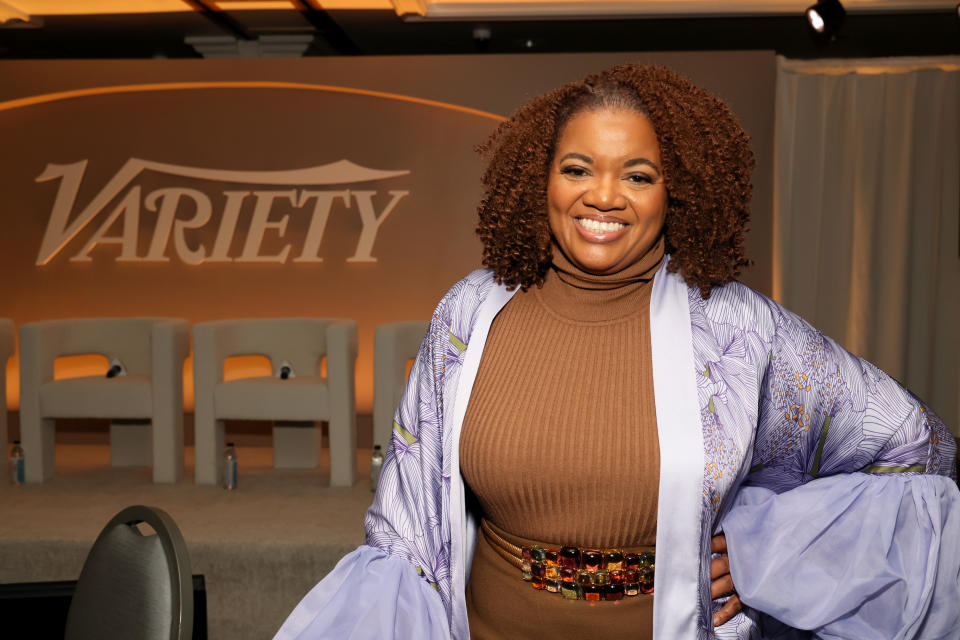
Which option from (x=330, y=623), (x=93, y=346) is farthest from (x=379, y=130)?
(x=330, y=623)

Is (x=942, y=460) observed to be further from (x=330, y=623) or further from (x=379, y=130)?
(x=379, y=130)

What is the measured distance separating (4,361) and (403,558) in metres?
4.16

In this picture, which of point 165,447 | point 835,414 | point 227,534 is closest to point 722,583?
point 835,414

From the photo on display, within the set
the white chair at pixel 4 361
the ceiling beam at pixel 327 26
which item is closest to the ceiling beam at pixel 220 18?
the ceiling beam at pixel 327 26

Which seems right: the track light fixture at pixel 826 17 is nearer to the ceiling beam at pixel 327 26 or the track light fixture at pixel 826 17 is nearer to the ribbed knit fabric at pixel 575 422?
the ceiling beam at pixel 327 26

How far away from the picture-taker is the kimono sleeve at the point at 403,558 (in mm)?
1335

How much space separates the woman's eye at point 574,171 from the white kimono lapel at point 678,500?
13.4 inches

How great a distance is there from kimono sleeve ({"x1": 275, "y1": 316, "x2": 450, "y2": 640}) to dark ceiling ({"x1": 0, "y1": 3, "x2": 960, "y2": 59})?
540 centimetres

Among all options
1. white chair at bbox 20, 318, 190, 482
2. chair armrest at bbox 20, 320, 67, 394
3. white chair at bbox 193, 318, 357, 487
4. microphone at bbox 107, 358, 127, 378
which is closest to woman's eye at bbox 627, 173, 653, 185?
white chair at bbox 193, 318, 357, 487

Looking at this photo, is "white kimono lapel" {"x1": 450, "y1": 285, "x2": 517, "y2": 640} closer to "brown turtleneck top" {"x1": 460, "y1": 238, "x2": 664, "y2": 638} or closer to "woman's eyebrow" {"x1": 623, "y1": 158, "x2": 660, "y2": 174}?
"brown turtleneck top" {"x1": 460, "y1": 238, "x2": 664, "y2": 638}

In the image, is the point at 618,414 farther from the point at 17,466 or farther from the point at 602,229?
the point at 17,466

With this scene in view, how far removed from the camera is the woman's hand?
145cm

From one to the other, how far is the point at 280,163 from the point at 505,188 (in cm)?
462

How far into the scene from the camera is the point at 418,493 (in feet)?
4.77
